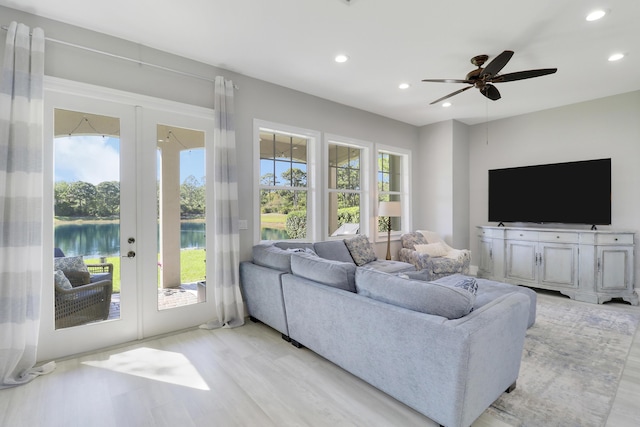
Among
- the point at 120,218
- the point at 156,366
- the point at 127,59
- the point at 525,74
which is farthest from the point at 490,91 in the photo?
the point at 156,366

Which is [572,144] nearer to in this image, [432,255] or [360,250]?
[432,255]

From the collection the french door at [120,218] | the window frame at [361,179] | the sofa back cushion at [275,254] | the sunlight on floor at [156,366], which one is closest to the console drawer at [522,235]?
the window frame at [361,179]

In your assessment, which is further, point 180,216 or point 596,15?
point 180,216

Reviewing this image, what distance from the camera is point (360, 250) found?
14.6 feet

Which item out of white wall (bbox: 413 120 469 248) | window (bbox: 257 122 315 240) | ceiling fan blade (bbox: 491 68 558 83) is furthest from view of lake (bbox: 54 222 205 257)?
white wall (bbox: 413 120 469 248)

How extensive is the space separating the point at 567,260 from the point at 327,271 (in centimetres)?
410

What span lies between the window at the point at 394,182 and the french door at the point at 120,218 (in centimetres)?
326

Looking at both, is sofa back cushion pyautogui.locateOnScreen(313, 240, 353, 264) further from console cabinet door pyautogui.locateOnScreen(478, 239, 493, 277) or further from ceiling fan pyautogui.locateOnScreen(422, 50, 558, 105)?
console cabinet door pyautogui.locateOnScreen(478, 239, 493, 277)

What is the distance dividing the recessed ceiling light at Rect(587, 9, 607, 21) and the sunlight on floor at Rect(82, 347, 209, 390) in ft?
14.1

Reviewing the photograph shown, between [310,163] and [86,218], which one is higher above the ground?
[310,163]

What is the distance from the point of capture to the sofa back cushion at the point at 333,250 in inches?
162

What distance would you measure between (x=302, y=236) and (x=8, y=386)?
317 centimetres

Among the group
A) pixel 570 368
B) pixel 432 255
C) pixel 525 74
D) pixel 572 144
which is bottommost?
pixel 570 368

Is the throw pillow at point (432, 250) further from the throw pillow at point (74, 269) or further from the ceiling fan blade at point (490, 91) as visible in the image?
the throw pillow at point (74, 269)
